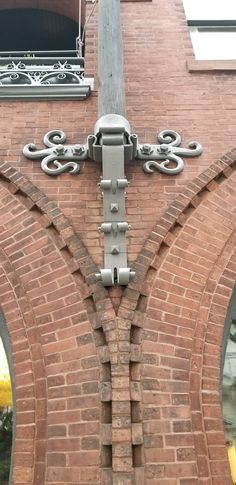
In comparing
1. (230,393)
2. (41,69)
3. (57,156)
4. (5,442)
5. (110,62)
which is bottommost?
(5,442)

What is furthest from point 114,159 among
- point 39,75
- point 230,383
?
point 230,383

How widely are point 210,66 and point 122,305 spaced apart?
3.10m

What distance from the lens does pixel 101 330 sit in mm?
3291

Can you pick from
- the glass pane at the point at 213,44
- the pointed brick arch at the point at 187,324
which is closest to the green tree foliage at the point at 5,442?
the pointed brick arch at the point at 187,324

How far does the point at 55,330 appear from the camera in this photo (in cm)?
336

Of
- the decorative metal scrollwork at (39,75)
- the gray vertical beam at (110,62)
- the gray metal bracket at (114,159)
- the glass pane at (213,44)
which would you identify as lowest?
the gray metal bracket at (114,159)

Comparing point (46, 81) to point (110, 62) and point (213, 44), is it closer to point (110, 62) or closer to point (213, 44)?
point (110, 62)

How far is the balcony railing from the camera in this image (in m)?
4.79

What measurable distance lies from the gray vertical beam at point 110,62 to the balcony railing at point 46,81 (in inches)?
23.4

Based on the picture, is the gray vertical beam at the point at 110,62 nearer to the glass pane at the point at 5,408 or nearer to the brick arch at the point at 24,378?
the brick arch at the point at 24,378

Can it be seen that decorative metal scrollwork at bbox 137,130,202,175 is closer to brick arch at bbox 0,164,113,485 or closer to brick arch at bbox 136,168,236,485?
brick arch at bbox 136,168,236,485

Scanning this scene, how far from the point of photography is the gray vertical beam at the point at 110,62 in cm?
398

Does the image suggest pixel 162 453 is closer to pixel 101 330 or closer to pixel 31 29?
pixel 101 330

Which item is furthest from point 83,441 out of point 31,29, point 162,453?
point 31,29
